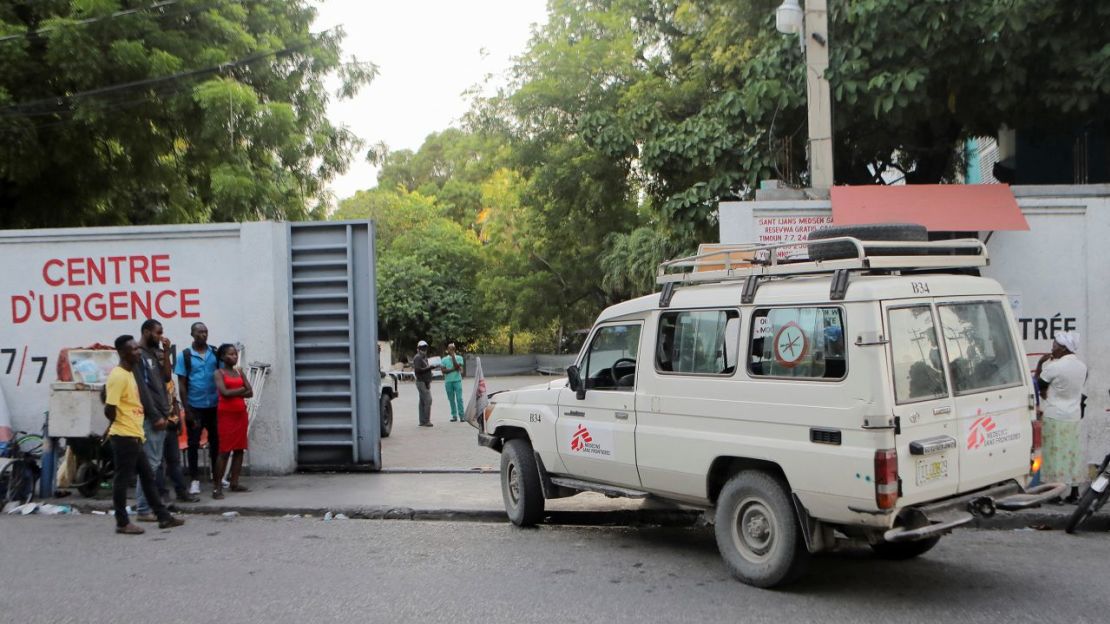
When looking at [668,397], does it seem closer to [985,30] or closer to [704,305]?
[704,305]

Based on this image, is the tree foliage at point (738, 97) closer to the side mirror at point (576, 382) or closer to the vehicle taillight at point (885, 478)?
the side mirror at point (576, 382)

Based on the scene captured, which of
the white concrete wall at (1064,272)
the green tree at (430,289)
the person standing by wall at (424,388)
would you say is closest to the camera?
the white concrete wall at (1064,272)

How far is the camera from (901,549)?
23.0 feet

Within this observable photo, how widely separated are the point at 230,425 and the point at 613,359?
14.8ft

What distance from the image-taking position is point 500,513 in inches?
353

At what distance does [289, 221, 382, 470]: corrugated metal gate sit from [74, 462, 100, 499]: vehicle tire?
220 cm

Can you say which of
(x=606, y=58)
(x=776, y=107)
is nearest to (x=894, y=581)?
(x=776, y=107)

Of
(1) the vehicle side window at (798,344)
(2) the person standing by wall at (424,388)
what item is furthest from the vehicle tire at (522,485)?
(2) the person standing by wall at (424,388)

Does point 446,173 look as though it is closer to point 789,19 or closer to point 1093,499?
point 789,19

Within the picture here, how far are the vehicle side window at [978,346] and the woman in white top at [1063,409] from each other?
2493mm

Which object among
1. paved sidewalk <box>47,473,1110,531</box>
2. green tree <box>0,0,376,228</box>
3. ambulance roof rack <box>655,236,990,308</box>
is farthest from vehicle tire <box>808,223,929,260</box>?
green tree <box>0,0,376,228</box>

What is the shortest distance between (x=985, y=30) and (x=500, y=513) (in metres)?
8.60

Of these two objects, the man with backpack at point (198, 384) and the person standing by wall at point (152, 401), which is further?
the man with backpack at point (198, 384)

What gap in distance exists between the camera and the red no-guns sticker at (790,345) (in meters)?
6.03
